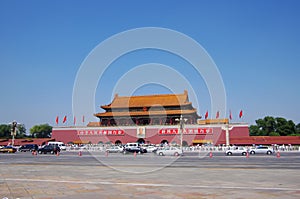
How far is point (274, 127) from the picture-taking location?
209 ft

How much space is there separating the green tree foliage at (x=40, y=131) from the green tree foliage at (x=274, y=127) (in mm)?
56112

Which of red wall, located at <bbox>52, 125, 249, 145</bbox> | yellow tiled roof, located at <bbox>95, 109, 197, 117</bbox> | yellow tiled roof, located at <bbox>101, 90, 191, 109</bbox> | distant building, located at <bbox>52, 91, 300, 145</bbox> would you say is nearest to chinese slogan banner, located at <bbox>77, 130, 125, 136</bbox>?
distant building, located at <bbox>52, 91, 300, 145</bbox>

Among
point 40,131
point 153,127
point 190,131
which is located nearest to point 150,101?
point 153,127

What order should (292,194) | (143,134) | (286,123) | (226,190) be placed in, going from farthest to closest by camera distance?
(286,123), (143,134), (226,190), (292,194)

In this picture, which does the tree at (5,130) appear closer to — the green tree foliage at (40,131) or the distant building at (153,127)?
the green tree foliage at (40,131)

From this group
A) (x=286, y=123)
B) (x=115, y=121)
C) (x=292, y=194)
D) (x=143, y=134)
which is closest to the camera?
(x=292, y=194)

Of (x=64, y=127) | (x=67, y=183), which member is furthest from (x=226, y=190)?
(x=64, y=127)

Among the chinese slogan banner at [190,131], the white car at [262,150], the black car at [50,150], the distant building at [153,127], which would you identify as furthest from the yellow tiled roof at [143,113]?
the black car at [50,150]

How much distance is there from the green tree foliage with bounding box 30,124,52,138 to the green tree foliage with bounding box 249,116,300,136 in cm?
5611

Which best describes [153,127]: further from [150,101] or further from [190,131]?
[190,131]

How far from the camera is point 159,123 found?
50.5 m

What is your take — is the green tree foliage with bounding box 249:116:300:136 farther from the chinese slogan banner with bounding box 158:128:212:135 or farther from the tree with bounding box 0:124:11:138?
the tree with bounding box 0:124:11:138

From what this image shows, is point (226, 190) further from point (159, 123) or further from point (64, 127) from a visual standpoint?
point (64, 127)

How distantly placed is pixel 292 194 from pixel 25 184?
25.0 ft
